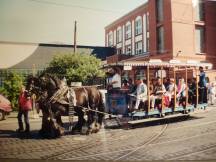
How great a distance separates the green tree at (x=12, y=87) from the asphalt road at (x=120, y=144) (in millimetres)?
522

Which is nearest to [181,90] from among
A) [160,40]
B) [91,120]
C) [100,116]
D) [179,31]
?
[100,116]

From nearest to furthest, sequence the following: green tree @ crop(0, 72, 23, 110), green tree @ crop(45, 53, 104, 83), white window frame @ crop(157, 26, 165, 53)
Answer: green tree @ crop(0, 72, 23, 110) → green tree @ crop(45, 53, 104, 83) → white window frame @ crop(157, 26, 165, 53)

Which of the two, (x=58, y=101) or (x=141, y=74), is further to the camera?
(x=141, y=74)

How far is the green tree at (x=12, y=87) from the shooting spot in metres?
5.46

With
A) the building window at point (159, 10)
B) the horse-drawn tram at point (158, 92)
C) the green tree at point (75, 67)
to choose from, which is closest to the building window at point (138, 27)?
the building window at point (159, 10)

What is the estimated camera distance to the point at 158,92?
9.83 m

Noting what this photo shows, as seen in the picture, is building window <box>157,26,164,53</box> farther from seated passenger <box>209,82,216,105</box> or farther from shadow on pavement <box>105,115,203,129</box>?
shadow on pavement <box>105,115,203,129</box>

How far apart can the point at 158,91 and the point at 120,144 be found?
11.0ft

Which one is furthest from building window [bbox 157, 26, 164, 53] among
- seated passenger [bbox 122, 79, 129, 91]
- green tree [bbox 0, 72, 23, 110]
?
green tree [bbox 0, 72, 23, 110]

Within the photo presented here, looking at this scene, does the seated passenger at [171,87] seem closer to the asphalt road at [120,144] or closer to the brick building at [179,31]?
the asphalt road at [120,144]

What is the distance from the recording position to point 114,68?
9.27m

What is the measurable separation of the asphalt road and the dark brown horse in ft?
1.25

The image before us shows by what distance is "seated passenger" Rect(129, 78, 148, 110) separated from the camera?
901 cm

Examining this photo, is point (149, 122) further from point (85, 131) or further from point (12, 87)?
point (12, 87)
